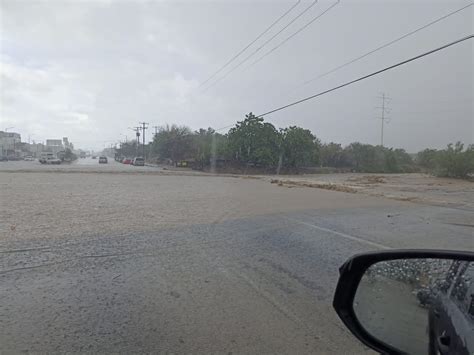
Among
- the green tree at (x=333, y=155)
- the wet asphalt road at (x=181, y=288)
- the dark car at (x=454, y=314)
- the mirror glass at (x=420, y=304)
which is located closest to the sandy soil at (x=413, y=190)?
the wet asphalt road at (x=181, y=288)

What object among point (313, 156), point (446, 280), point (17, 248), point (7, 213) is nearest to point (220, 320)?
point (446, 280)

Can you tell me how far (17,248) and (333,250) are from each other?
5885 mm

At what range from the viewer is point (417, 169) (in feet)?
245

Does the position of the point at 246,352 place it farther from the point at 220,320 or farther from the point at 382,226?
the point at 382,226

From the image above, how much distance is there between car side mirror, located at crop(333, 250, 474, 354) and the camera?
1.73 m

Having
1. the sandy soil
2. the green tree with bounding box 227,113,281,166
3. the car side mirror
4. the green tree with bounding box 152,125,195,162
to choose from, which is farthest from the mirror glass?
the green tree with bounding box 152,125,195,162

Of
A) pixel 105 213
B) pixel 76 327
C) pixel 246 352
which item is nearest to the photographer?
pixel 246 352

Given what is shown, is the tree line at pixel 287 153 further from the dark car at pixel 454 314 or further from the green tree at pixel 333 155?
the dark car at pixel 454 314

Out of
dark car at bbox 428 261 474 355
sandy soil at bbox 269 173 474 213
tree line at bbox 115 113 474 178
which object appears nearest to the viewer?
dark car at bbox 428 261 474 355

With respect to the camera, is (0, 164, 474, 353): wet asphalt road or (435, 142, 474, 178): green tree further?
(435, 142, 474, 178): green tree

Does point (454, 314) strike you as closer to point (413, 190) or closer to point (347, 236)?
point (347, 236)

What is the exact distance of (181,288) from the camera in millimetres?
4652

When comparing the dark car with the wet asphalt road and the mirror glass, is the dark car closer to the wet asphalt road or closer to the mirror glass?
the mirror glass

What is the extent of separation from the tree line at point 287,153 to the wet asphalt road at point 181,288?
42067 millimetres
